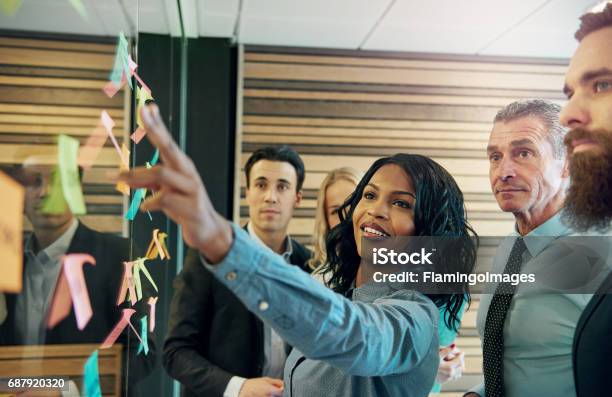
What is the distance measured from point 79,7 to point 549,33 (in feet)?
4.02

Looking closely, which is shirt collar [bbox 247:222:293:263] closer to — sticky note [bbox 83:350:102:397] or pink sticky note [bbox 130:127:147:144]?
pink sticky note [bbox 130:127:147:144]

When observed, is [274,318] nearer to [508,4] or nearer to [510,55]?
[510,55]

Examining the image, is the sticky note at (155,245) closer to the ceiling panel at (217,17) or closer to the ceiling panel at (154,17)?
the ceiling panel at (154,17)

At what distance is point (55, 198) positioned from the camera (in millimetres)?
564

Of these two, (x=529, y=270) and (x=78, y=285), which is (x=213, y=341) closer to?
(x=529, y=270)

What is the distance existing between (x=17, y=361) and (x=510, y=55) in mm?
1563

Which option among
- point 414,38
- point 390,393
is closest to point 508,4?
point 414,38

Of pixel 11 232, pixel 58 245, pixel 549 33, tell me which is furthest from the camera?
pixel 549 33

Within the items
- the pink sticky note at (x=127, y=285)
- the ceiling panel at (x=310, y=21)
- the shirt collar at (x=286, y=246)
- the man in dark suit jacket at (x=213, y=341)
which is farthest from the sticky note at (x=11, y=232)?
the ceiling panel at (x=310, y=21)

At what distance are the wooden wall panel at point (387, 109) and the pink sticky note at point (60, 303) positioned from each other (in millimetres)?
1007

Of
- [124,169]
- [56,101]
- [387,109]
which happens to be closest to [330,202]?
[387,109]

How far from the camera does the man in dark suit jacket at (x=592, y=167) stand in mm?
1153

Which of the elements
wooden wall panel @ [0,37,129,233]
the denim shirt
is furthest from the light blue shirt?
wooden wall panel @ [0,37,129,233]

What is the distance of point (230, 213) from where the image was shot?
279cm
